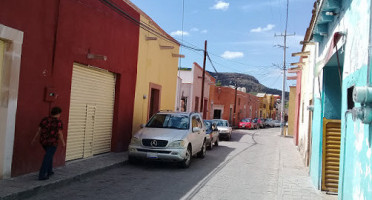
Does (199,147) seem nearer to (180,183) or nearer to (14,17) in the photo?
(180,183)

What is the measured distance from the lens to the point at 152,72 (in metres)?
14.8

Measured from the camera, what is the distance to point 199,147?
1207 centimetres

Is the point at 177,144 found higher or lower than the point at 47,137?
lower

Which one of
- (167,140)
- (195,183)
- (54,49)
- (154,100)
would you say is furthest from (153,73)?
(195,183)

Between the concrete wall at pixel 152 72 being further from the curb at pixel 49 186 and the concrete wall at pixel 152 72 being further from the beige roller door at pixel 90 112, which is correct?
the curb at pixel 49 186

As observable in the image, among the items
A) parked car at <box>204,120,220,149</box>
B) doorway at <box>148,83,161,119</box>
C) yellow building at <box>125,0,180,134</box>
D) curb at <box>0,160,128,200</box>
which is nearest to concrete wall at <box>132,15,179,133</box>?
yellow building at <box>125,0,180,134</box>

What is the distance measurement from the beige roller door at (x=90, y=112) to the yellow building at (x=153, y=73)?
2.03 metres

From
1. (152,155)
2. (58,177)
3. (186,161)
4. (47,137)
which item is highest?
(47,137)

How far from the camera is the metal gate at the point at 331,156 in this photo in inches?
299

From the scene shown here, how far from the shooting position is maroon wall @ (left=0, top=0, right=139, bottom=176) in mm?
6965

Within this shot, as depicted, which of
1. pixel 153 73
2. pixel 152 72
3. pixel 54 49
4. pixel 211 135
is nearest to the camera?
pixel 54 49

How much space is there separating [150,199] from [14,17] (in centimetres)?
458

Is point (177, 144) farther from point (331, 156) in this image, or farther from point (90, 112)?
point (331, 156)

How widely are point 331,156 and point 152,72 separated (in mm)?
9060
